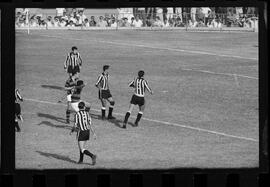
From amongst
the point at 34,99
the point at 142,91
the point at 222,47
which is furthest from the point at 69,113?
the point at 222,47

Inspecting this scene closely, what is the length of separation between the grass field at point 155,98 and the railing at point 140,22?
0.49m

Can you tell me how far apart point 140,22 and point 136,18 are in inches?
13.4

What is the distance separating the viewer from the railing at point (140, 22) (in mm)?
45750

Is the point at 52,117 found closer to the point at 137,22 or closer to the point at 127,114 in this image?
the point at 127,114

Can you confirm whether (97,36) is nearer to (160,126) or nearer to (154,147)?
(160,126)

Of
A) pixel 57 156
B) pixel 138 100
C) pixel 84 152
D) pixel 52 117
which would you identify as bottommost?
pixel 57 156

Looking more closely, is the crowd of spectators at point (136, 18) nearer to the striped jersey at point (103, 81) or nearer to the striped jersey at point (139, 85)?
the striped jersey at point (103, 81)

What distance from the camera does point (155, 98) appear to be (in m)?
35.9

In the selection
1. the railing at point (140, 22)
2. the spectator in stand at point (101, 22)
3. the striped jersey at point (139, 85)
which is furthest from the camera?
the spectator in stand at point (101, 22)

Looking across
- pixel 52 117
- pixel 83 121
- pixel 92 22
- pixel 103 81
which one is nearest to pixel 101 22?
pixel 92 22

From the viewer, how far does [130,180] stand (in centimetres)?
1662

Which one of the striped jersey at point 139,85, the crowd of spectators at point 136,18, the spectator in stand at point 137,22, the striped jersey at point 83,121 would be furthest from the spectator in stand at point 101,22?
the striped jersey at point 83,121

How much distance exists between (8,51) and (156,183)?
384 cm

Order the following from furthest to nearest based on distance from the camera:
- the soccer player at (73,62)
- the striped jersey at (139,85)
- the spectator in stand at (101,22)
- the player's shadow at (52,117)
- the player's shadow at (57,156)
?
the spectator in stand at (101,22) → the soccer player at (73,62) → the player's shadow at (52,117) → the striped jersey at (139,85) → the player's shadow at (57,156)
